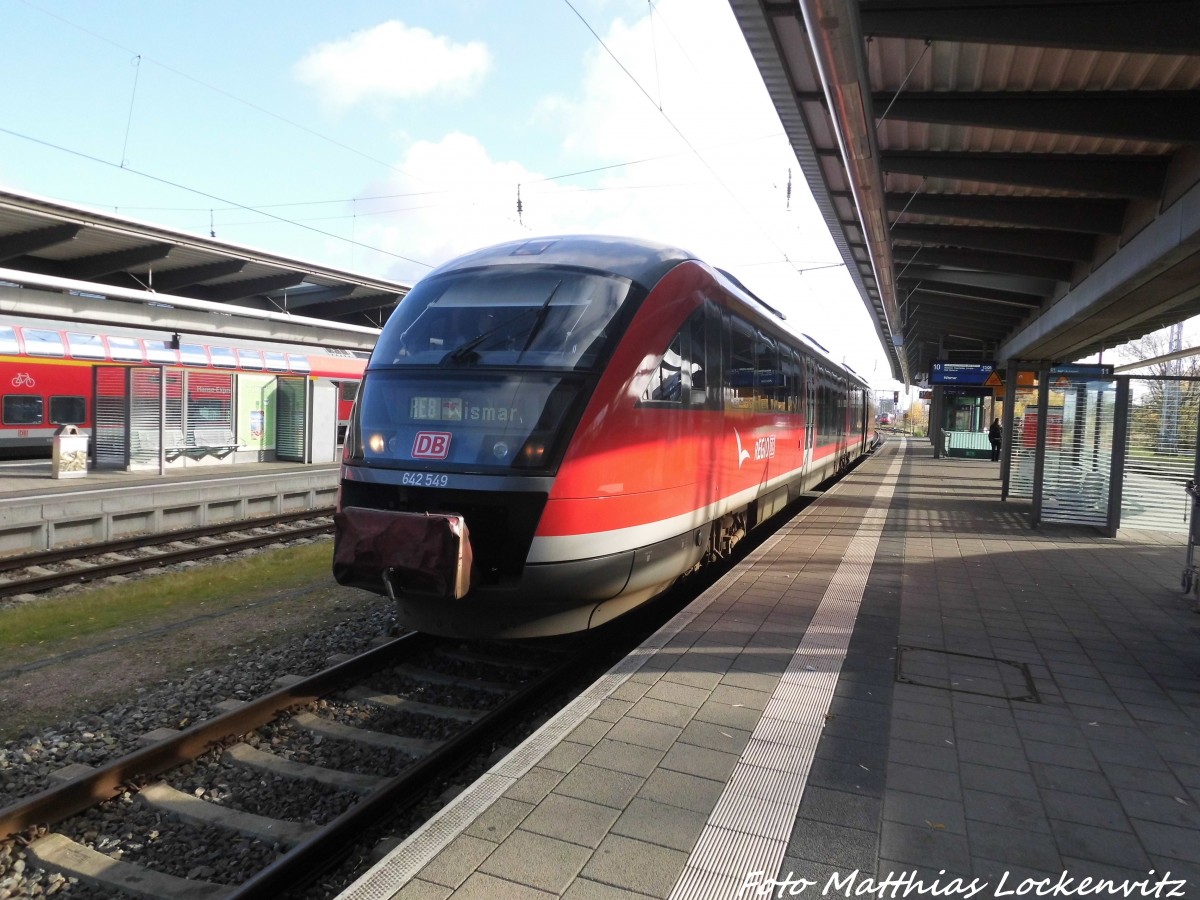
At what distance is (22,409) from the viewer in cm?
2050

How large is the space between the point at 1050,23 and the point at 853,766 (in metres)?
5.81

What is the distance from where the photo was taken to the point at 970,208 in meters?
11.3

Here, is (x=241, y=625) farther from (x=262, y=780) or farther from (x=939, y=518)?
(x=939, y=518)

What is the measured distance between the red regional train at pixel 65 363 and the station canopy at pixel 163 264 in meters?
1.36

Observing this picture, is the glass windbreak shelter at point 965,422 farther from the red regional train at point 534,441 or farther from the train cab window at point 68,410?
the train cab window at point 68,410

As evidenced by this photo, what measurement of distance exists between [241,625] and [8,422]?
1716cm

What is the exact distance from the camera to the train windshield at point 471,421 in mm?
5301

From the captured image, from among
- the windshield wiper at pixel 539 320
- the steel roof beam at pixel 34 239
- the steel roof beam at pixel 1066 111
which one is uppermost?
the steel roof beam at pixel 1066 111

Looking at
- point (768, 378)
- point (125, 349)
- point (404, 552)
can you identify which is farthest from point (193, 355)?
point (404, 552)

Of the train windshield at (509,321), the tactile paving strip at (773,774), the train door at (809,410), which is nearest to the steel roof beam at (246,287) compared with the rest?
the train door at (809,410)

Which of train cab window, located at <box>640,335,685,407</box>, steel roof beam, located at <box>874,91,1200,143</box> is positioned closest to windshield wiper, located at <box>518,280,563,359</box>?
train cab window, located at <box>640,335,685,407</box>

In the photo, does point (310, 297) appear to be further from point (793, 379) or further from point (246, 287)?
point (793, 379)

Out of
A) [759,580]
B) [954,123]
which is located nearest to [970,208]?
[954,123]

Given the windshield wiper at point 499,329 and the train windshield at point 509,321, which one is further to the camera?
the windshield wiper at point 499,329
